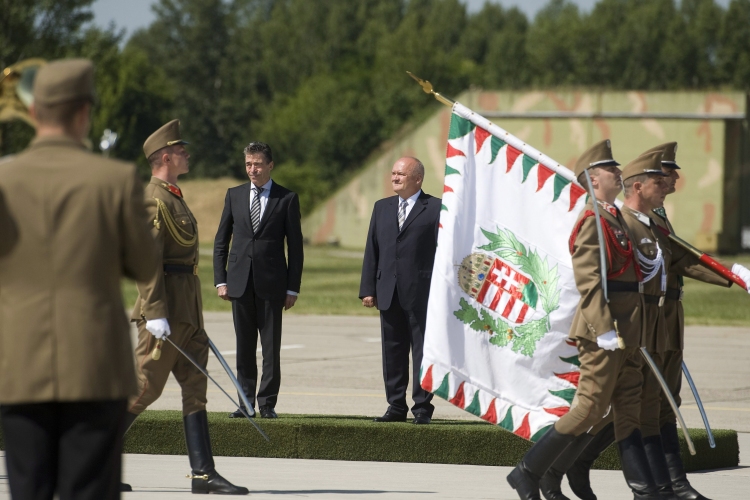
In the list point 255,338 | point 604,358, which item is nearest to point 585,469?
point 604,358

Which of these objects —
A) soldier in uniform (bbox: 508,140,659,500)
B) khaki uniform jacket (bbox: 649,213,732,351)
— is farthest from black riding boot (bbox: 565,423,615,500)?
khaki uniform jacket (bbox: 649,213,732,351)

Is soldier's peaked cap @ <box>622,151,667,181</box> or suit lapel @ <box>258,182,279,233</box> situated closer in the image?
soldier's peaked cap @ <box>622,151,667,181</box>

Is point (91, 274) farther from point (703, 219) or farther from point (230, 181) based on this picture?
point (230, 181)

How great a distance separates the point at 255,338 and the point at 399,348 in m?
1.08

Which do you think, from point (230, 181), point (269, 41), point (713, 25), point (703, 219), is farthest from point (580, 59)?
point (703, 219)

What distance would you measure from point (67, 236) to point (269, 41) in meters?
98.1

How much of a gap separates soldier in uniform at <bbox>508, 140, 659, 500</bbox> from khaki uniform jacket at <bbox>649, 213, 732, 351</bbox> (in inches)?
28.1

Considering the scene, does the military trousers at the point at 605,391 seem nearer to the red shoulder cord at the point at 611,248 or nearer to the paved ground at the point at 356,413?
the red shoulder cord at the point at 611,248

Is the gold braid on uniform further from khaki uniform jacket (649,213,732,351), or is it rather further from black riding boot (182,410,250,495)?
khaki uniform jacket (649,213,732,351)

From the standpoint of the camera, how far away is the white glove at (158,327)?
6516 millimetres

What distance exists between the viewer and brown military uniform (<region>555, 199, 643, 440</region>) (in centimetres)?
633

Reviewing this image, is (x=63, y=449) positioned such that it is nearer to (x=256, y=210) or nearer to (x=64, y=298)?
(x=64, y=298)

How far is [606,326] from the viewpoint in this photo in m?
6.24

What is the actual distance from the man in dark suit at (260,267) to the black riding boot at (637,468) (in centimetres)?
343
